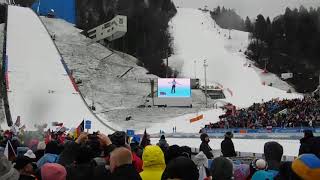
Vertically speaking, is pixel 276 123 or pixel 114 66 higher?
pixel 114 66

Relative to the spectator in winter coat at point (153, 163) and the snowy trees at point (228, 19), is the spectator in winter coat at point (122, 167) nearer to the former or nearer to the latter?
the spectator in winter coat at point (153, 163)

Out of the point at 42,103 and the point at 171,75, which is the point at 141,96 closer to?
the point at 42,103

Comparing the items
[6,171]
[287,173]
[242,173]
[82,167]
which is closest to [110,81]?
[242,173]

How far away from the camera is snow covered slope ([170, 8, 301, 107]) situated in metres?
65.1

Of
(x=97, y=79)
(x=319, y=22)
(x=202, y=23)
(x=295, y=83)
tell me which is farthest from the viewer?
(x=202, y=23)

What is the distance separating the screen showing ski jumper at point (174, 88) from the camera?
5303cm

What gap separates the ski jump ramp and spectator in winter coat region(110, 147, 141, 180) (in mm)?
34547

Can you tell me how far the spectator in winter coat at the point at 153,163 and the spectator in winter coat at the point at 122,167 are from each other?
1.13ft

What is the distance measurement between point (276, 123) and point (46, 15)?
67001mm

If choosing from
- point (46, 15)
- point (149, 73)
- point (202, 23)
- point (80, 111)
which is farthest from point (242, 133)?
point (202, 23)

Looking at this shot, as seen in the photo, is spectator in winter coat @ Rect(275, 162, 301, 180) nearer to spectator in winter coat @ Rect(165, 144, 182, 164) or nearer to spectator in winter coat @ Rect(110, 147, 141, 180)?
spectator in winter coat @ Rect(110, 147, 141, 180)

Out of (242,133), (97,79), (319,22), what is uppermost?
(319,22)

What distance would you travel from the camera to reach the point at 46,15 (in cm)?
8862

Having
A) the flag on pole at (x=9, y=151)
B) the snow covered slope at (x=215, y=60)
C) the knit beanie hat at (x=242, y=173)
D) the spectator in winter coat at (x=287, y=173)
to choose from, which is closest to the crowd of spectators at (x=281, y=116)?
the flag on pole at (x=9, y=151)
